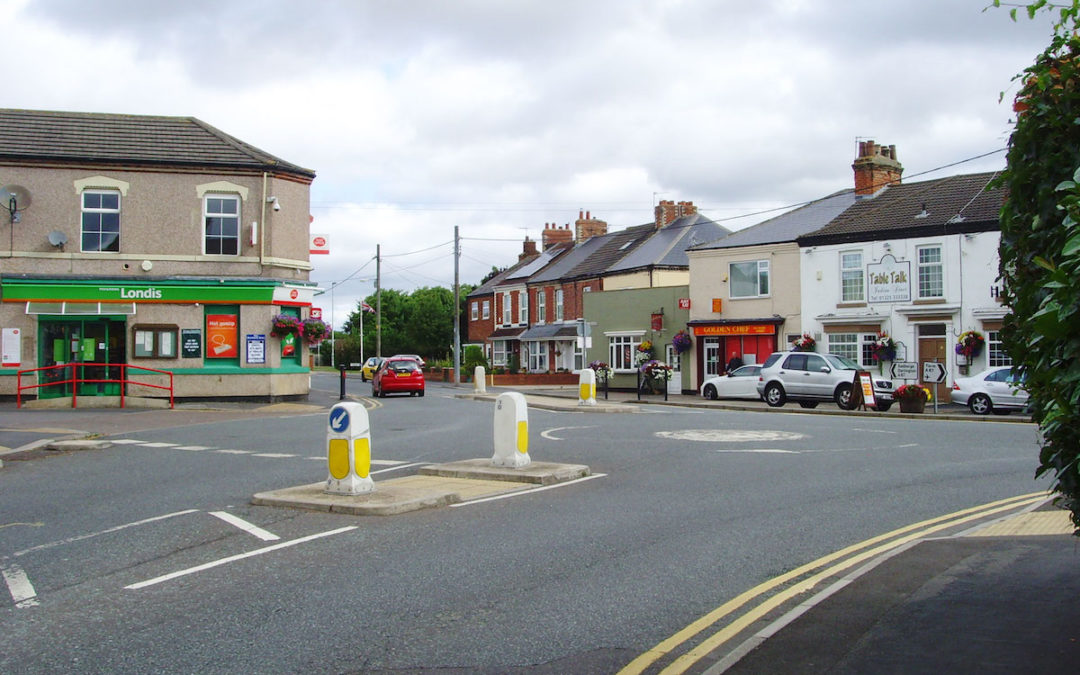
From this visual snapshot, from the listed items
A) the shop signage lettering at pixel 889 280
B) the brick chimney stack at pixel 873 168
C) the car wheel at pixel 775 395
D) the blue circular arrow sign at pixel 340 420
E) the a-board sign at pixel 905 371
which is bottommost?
the car wheel at pixel 775 395

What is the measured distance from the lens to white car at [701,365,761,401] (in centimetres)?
3369

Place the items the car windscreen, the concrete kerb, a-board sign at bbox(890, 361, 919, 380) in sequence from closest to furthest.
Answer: the concrete kerb
a-board sign at bbox(890, 361, 919, 380)
the car windscreen

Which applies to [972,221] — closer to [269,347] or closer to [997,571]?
[269,347]

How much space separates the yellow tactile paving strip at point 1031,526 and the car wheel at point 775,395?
67.9 ft

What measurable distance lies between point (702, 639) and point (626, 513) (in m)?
4.05

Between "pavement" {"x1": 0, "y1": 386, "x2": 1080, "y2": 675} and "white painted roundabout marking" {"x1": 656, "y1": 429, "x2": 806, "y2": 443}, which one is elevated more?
"white painted roundabout marking" {"x1": 656, "y1": 429, "x2": 806, "y2": 443}

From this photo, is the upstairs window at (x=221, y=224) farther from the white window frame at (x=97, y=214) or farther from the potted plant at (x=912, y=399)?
the potted plant at (x=912, y=399)

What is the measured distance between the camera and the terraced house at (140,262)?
1080 inches

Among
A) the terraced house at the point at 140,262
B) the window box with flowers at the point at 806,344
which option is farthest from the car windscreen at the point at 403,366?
the window box with flowers at the point at 806,344

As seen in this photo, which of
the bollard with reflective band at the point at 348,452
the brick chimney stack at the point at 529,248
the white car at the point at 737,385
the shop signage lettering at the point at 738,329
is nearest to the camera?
the bollard with reflective band at the point at 348,452

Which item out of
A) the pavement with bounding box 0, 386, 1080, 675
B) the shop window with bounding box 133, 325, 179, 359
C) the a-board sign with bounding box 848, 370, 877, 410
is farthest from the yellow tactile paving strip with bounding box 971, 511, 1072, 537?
the shop window with bounding box 133, 325, 179, 359

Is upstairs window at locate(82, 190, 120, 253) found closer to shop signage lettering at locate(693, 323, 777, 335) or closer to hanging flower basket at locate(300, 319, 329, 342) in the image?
hanging flower basket at locate(300, 319, 329, 342)

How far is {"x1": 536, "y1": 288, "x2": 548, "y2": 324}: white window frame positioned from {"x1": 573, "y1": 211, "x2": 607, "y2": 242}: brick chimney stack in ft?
20.1

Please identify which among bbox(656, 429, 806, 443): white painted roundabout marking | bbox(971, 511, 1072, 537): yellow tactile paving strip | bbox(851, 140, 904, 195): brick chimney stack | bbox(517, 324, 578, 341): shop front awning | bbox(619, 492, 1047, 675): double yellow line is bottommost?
bbox(619, 492, 1047, 675): double yellow line
